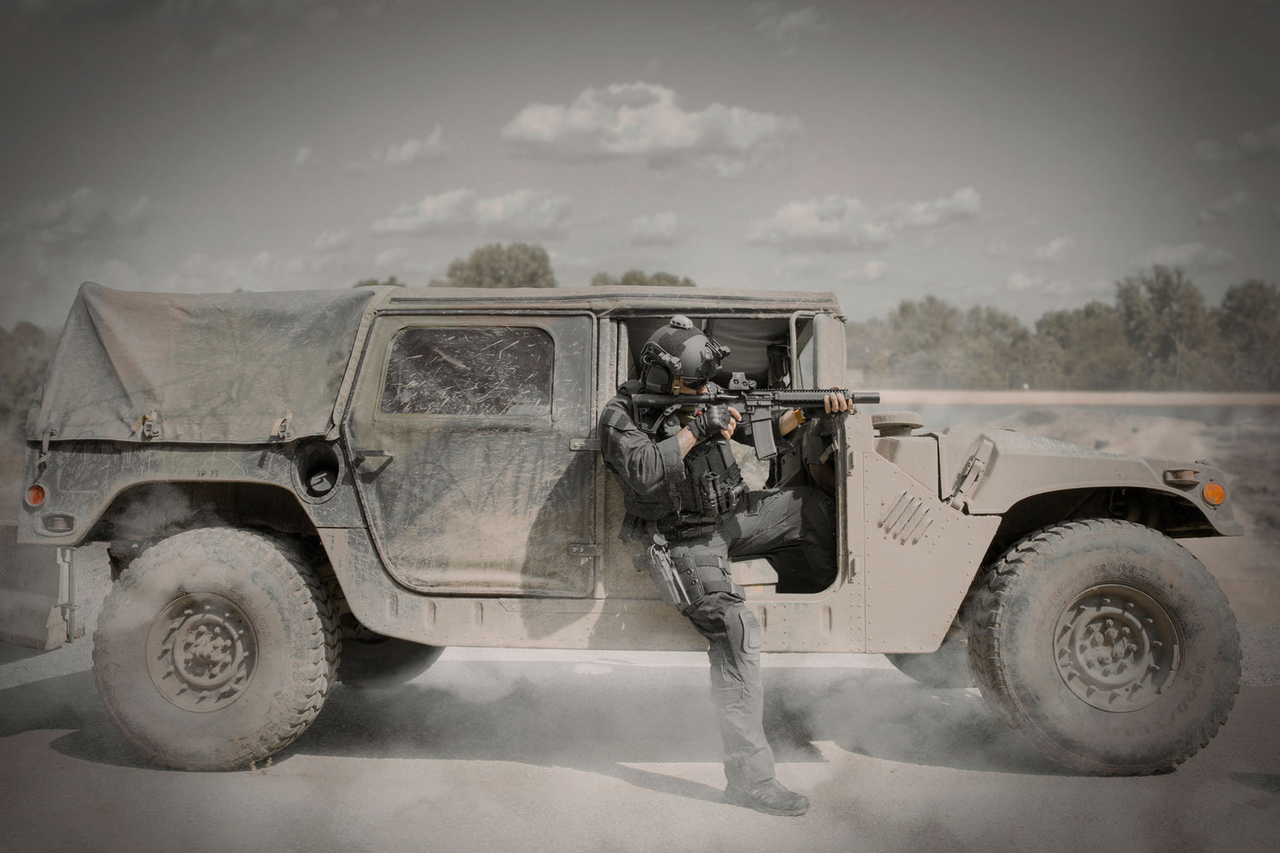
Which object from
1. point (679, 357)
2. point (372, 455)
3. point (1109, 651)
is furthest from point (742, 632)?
point (372, 455)

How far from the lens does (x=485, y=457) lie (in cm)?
430

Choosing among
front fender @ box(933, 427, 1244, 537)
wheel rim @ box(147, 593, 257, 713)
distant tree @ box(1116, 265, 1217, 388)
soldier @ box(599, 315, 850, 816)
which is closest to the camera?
soldier @ box(599, 315, 850, 816)

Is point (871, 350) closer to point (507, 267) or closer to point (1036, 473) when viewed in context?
point (507, 267)

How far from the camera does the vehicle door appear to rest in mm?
4246

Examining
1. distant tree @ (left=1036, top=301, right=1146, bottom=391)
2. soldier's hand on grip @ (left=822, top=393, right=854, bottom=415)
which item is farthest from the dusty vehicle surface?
distant tree @ (left=1036, top=301, right=1146, bottom=391)

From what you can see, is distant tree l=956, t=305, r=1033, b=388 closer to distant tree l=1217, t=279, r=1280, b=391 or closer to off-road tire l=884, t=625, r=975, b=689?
distant tree l=1217, t=279, r=1280, b=391

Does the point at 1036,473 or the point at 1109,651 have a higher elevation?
the point at 1036,473

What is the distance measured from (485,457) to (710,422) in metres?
1.08

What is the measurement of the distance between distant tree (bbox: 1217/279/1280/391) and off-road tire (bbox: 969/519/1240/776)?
38.0 meters

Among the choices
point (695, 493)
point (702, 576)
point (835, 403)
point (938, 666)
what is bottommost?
point (938, 666)

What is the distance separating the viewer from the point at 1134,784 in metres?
4.06

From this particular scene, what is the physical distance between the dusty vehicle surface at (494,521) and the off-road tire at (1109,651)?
1 centimetres

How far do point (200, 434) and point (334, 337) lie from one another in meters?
0.77

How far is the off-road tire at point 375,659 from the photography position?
537 cm
